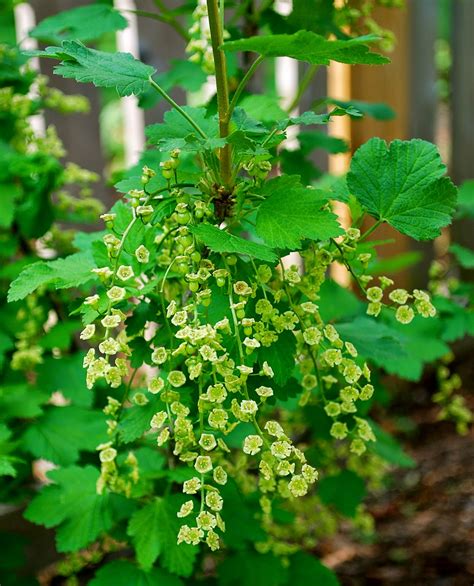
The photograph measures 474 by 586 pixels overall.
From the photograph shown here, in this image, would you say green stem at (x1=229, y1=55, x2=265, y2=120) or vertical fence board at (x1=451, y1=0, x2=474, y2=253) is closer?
green stem at (x1=229, y1=55, x2=265, y2=120)

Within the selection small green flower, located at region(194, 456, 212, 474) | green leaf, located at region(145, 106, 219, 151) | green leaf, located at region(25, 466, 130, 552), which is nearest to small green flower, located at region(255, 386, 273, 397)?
small green flower, located at region(194, 456, 212, 474)

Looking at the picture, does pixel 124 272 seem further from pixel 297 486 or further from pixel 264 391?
pixel 297 486

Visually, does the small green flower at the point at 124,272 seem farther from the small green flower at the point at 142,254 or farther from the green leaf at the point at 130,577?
the green leaf at the point at 130,577

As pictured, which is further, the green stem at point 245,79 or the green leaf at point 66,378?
the green leaf at point 66,378

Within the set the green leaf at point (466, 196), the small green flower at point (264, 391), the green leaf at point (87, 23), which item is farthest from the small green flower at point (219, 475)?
the green leaf at point (466, 196)

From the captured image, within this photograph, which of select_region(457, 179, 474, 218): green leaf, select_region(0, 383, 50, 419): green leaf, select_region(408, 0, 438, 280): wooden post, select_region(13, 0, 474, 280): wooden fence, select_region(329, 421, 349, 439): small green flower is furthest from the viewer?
select_region(408, 0, 438, 280): wooden post

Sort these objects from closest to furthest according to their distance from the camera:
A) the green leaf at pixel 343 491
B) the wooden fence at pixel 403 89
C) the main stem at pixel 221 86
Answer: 1. the main stem at pixel 221 86
2. the green leaf at pixel 343 491
3. the wooden fence at pixel 403 89

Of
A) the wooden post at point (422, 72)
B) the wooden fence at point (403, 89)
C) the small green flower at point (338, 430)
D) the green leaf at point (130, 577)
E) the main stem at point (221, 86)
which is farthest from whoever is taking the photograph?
the wooden post at point (422, 72)

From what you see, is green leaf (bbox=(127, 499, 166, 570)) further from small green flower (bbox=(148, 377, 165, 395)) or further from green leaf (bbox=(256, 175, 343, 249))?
green leaf (bbox=(256, 175, 343, 249))
